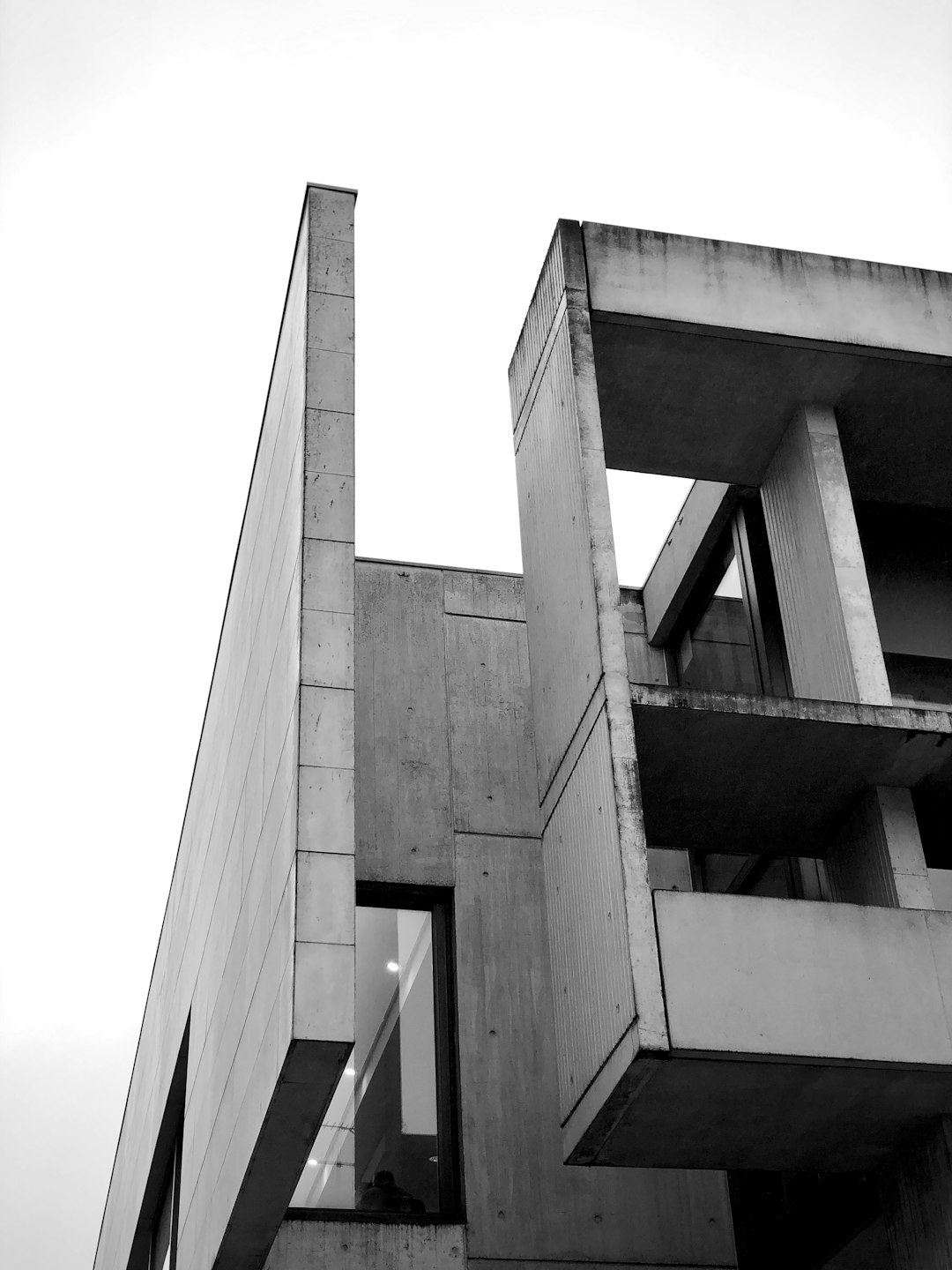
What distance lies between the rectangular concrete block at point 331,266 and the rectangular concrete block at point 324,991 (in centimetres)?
492

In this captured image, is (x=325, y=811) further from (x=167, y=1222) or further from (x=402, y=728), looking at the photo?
(x=167, y=1222)

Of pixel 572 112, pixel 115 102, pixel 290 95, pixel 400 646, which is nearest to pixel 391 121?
pixel 290 95

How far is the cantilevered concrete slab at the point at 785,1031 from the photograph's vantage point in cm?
1043

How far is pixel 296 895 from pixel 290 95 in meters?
151

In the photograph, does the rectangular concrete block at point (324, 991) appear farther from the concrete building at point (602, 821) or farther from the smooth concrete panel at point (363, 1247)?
the smooth concrete panel at point (363, 1247)

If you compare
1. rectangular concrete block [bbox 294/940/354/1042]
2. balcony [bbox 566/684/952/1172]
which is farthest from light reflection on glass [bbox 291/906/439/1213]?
rectangular concrete block [bbox 294/940/354/1042]

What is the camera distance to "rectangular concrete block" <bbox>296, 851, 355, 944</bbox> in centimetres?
945

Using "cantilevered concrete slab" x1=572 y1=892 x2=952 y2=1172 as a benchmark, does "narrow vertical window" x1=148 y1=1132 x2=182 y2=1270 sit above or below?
above

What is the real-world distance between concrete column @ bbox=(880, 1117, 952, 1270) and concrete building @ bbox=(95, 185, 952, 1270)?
3cm

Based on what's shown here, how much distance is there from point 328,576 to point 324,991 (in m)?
2.81

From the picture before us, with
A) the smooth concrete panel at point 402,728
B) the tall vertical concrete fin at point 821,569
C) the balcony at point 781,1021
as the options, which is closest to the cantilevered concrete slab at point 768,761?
the balcony at point 781,1021

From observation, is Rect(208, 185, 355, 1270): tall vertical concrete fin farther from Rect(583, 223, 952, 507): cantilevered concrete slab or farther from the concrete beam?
the concrete beam

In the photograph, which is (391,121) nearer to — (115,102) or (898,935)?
(115,102)

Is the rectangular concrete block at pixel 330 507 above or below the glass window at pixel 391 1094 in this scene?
above
